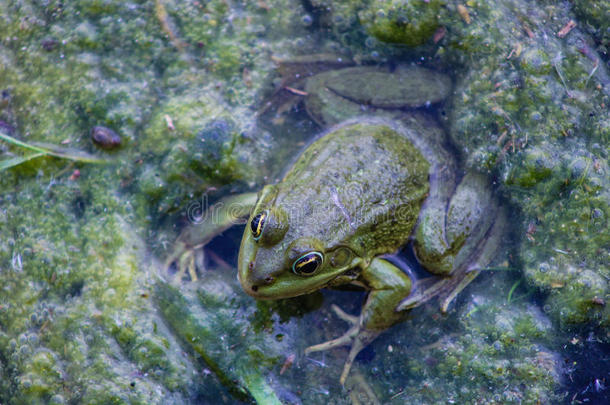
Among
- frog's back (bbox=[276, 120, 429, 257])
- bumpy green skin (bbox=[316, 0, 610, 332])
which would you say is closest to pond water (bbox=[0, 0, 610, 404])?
bumpy green skin (bbox=[316, 0, 610, 332])

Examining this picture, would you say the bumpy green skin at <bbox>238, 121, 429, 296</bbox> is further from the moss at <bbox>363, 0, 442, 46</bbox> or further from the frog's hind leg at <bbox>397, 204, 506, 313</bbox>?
the moss at <bbox>363, 0, 442, 46</bbox>

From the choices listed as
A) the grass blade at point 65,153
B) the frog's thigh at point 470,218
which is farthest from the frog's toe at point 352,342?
the grass blade at point 65,153

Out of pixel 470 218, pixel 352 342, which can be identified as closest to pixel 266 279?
pixel 352 342

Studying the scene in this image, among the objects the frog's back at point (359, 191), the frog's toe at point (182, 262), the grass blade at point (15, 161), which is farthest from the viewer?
the frog's toe at point (182, 262)

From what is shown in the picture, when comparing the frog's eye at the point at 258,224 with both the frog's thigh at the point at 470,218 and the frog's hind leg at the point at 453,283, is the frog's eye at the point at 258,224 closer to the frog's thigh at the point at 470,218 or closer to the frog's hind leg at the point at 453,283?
the frog's hind leg at the point at 453,283

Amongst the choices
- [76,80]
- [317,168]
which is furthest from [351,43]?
[76,80]

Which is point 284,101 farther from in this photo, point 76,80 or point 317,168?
point 76,80

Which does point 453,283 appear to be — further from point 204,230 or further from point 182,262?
point 182,262
